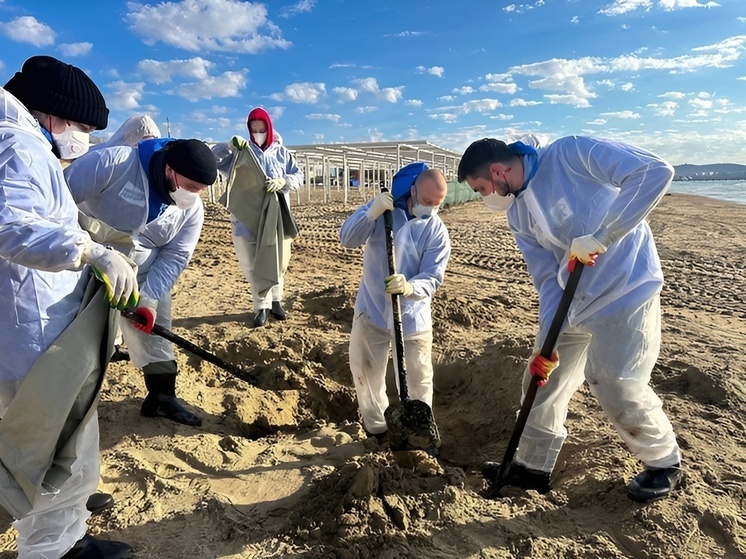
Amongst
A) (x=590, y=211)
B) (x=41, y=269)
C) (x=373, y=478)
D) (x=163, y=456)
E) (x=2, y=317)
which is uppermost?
(x=590, y=211)

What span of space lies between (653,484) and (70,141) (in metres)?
3.12

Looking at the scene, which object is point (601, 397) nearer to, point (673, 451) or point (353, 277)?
point (673, 451)

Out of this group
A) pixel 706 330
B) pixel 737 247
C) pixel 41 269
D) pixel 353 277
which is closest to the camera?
pixel 41 269

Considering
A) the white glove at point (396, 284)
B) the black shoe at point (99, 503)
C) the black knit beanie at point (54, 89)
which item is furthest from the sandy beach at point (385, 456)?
the black knit beanie at point (54, 89)

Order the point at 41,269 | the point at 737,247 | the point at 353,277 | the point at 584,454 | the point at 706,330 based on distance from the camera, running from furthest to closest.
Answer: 1. the point at 737,247
2. the point at 353,277
3. the point at 706,330
4. the point at 584,454
5. the point at 41,269

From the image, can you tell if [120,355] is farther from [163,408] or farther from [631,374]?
[631,374]

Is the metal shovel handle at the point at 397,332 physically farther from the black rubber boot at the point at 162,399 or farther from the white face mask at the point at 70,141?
the white face mask at the point at 70,141

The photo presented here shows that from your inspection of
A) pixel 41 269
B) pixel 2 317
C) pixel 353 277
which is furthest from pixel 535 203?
pixel 353 277

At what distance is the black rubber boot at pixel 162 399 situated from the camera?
138 inches

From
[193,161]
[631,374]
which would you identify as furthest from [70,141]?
[631,374]

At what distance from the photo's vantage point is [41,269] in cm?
171

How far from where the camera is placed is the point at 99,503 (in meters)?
2.53

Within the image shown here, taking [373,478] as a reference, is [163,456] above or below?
below

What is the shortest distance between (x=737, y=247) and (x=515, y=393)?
387 inches
